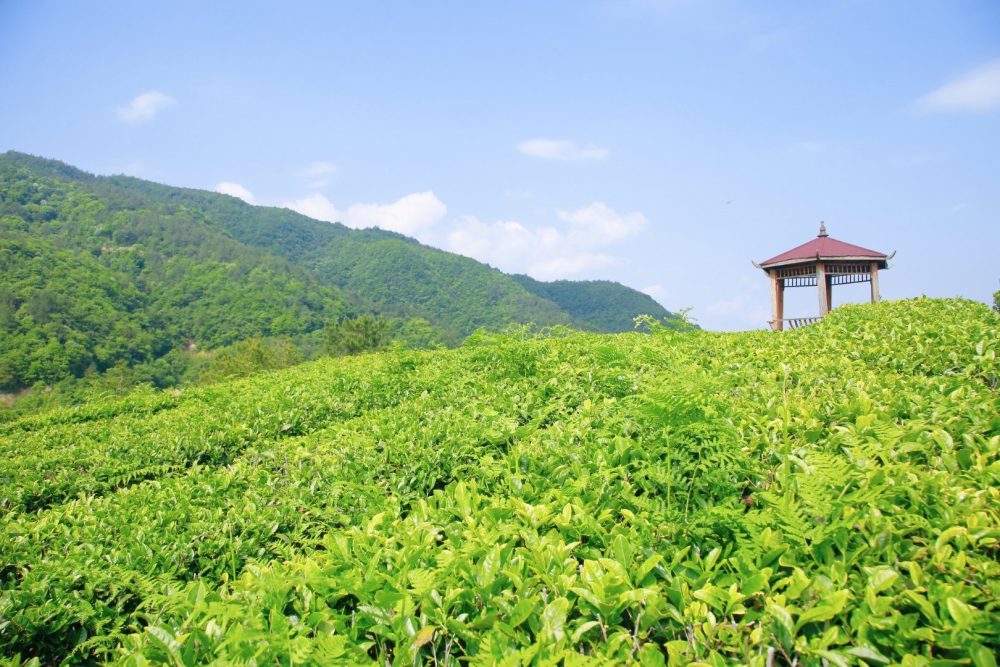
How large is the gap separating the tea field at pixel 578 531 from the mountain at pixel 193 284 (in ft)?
98.8

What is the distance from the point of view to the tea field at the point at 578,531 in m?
1.68

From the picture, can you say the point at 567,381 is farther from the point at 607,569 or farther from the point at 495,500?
the point at 607,569

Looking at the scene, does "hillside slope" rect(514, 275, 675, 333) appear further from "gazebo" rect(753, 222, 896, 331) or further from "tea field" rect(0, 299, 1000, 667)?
"tea field" rect(0, 299, 1000, 667)

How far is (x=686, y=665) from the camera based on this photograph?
1563mm

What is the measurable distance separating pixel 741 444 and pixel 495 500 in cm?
116

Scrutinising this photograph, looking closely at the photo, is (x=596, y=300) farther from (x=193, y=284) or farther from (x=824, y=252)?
(x=824, y=252)

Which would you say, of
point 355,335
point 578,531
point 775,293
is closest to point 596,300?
point 355,335

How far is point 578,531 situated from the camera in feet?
7.34

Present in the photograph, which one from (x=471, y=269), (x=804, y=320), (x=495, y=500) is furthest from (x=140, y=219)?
(x=495, y=500)

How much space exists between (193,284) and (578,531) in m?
90.1

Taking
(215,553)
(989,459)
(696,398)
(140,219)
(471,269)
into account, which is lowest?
(215,553)

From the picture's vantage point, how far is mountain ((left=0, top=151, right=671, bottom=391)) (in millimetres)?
56281

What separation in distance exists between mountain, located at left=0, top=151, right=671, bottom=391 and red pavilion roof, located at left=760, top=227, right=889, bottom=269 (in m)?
14.7

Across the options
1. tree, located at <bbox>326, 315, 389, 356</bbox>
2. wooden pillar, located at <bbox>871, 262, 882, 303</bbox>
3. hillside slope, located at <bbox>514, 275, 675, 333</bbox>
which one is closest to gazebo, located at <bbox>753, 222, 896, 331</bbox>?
wooden pillar, located at <bbox>871, 262, 882, 303</bbox>
